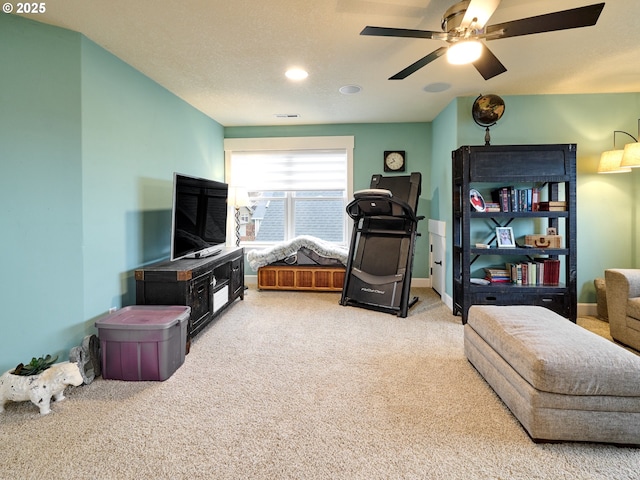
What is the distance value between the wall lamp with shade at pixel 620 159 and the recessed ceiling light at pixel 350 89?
2.61m

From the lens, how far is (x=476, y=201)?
3547 mm

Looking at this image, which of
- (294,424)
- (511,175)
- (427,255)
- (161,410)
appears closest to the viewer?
(294,424)

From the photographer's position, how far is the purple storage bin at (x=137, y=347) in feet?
7.66

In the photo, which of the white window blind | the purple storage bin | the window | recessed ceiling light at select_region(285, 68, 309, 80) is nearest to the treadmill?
the window

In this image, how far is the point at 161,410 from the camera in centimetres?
201

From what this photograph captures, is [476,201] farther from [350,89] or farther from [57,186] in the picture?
[57,186]

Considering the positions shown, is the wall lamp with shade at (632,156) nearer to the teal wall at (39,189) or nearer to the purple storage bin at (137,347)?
the purple storage bin at (137,347)

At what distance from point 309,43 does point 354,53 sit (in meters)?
0.40

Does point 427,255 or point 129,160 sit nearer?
point 129,160

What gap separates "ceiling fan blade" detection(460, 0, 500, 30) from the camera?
1633 millimetres

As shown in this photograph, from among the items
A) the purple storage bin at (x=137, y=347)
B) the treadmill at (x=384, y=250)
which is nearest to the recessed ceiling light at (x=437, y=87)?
the treadmill at (x=384, y=250)

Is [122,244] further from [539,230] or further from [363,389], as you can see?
[539,230]

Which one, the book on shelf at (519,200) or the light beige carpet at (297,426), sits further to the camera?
the book on shelf at (519,200)

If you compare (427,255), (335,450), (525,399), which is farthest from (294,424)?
(427,255)
